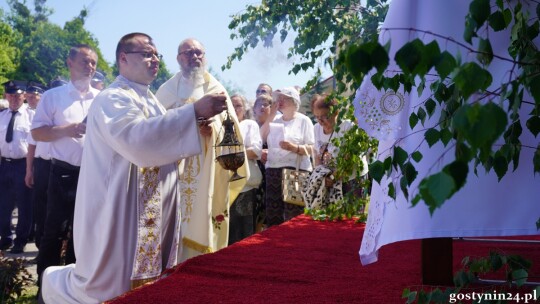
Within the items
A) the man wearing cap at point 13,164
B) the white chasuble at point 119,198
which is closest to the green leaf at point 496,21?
the white chasuble at point 119,198

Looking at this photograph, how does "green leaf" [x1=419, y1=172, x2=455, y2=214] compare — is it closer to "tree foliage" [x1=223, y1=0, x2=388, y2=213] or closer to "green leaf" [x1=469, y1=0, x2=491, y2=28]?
"green leaf" [x1=469, y1=0, x2=491, y2=28]

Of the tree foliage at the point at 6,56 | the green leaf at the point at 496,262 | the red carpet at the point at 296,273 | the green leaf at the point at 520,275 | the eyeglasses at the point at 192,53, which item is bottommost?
the red carpet at the point at 296,273

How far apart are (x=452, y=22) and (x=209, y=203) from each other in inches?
128

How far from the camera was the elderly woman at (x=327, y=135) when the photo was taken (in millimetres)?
6035

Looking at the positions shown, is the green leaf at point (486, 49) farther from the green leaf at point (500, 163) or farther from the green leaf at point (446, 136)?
the green leaf at point (500, 163)

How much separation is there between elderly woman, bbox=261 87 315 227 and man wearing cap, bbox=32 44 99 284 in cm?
199

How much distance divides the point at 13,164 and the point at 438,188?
8932 mm

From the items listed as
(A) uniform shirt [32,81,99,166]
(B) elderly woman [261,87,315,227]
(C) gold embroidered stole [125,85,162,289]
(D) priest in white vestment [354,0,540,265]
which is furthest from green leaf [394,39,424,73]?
(B) elderly woman [261,87,315,227]

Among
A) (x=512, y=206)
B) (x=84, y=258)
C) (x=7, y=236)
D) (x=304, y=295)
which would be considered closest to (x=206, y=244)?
(x=84, y=258)

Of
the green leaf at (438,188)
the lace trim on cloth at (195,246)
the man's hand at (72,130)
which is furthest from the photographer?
the man's hand at (72,130)

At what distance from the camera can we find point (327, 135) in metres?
6.98

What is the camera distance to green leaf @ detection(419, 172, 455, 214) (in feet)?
2.95

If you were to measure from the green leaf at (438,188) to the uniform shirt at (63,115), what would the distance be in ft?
18.0

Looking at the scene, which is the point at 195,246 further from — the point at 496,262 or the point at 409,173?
the point at 409,173
